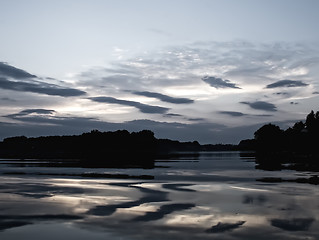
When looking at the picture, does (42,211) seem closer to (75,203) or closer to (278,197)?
(75,203)

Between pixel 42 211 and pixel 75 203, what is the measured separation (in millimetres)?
2886

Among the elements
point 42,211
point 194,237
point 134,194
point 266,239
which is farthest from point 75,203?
point 266,239

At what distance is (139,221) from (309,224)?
727 cm

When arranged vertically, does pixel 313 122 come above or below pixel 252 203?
above

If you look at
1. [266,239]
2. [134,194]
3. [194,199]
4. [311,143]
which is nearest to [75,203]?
[134,194]

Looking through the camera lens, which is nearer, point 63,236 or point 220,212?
point 63,236

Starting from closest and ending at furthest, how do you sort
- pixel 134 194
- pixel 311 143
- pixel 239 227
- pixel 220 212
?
pixel 239 227 < pixel 220 212 < pixel 134 194 < pixel 311 143

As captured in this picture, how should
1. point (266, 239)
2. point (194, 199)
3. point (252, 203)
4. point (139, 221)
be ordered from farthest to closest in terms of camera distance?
1. point (194, 199)
2. point (252, 203)
3. point (139, 221)
4. point (266, 239)

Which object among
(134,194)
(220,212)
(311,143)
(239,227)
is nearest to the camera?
(239,227)

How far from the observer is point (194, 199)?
75.2 ft

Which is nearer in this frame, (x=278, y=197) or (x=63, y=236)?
(x=63, y=236)

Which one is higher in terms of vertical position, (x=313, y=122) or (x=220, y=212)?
(x=313, y=122)

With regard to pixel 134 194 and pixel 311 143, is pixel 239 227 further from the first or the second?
pixel 311 143

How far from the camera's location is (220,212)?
18.4 metres
